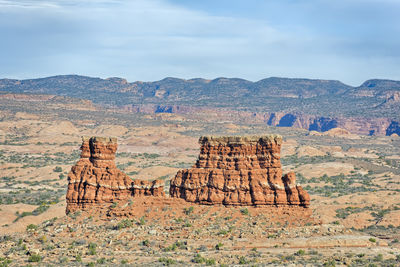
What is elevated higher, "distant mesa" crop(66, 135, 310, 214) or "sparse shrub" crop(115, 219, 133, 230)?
"distant mesa" crop(66, 135, 310, 214)

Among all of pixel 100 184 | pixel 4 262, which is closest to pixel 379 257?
pixel 100 184

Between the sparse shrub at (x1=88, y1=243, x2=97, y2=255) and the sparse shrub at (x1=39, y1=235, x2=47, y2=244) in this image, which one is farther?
the sparse shrub at (x1=39, y1=235, x2=47, y2=244)

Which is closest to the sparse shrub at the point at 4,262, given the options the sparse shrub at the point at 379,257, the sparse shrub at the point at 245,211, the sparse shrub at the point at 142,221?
the sparse shrub at the point at 142,221

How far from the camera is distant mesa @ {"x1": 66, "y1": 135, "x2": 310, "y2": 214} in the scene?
3800 cm

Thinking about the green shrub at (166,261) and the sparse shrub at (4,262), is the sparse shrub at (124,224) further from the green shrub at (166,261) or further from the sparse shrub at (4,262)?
the sparse shrub at (4,262)

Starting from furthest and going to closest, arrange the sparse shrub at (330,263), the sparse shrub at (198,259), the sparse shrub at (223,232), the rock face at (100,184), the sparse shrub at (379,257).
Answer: the rock face at (100,184), the sparse shrub at (223,232), the sparse shrub at (379,257), the sparse shrub at (198,259), the sparse shrub at (330,263)

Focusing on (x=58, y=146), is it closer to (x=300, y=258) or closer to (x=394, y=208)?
(x=394, y=208)

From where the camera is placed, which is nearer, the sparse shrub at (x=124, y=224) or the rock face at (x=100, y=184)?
the sparse shrub at (x=124, y=224)

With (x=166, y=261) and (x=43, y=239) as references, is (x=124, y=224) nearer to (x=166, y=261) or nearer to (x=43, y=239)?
(x=43, y=239)

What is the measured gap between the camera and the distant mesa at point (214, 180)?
38.0 metres

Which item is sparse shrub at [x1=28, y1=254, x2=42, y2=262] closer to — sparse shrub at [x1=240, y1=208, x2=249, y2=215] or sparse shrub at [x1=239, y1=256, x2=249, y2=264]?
sparse shrub at [x1=239, y1=256, x2=249, y2=264]

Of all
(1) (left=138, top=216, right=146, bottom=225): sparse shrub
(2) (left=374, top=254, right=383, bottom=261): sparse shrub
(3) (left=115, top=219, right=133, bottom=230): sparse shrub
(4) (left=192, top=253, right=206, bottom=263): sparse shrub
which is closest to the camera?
(4) (left=192, top=253, right=206, bottom=263): sparse shrub

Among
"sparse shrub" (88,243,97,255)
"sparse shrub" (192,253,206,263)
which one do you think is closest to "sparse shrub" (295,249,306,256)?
"sparse shrub" (192,253,206,263)

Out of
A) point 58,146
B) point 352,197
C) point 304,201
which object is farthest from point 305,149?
point 304,201
